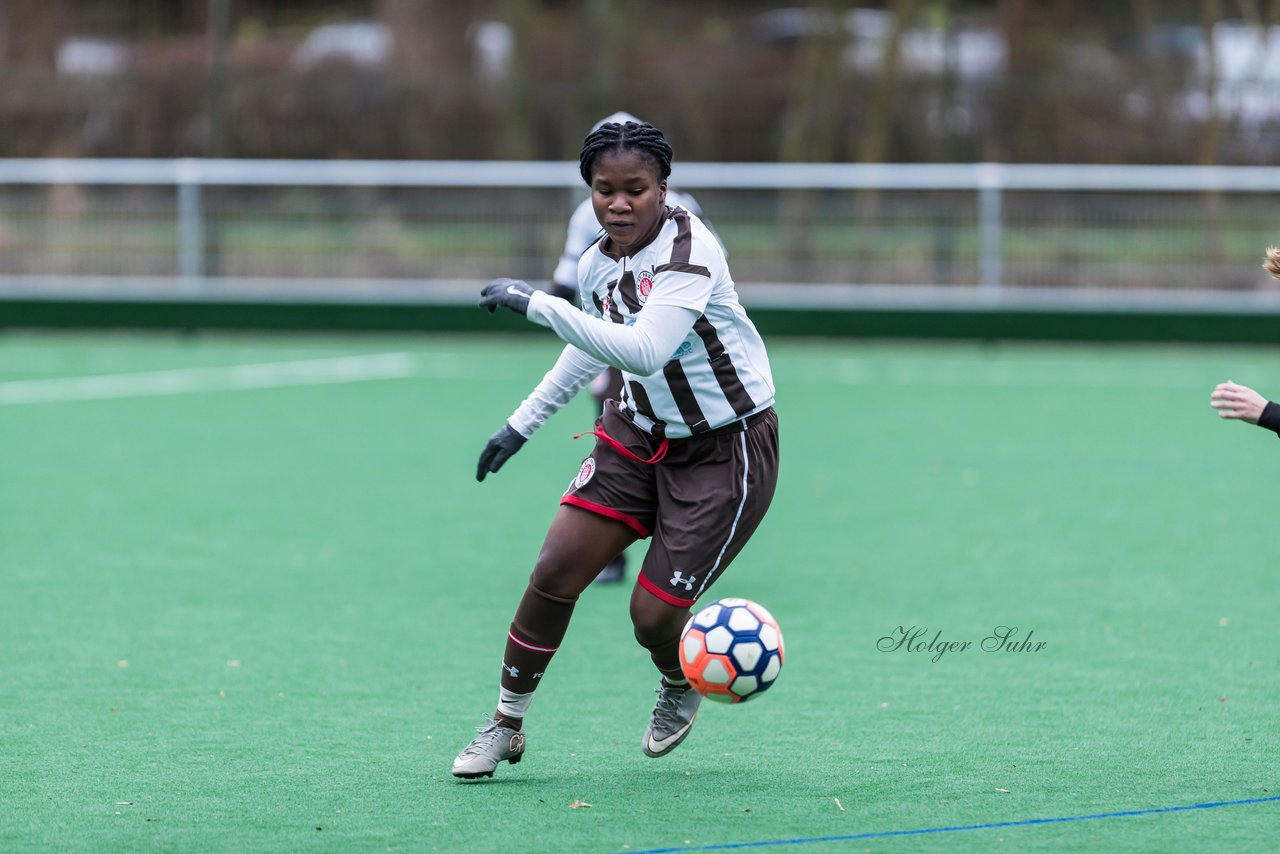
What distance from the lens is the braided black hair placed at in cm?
488

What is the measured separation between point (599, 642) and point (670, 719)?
1.66 m

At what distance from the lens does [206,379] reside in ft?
51.9

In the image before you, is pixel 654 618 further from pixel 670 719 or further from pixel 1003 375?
pixel 1003 375

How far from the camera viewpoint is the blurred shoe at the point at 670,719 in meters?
5.32

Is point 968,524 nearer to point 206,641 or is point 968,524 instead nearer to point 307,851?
point 206,641

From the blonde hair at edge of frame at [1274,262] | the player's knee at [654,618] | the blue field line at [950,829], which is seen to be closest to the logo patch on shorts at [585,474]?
the player's knee at [654,618]

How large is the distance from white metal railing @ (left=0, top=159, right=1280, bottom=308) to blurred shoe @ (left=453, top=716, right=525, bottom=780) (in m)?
13.3

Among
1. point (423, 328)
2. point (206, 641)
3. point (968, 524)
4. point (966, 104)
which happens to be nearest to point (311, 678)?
point (206, 641)

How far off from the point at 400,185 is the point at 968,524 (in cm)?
1032

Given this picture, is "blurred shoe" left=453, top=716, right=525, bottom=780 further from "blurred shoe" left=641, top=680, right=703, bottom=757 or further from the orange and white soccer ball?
the orange and white soccer ball

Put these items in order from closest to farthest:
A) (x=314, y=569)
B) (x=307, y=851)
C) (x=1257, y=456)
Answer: (x=307, y=851), (x=314, y=569), (x=1257, y=456)

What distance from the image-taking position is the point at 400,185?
18594 millimetres

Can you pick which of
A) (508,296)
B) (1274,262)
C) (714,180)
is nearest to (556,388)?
(508,296)

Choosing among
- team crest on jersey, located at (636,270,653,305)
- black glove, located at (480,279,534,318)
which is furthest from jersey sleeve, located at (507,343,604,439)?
black glove, located at (480,279,534,318)
